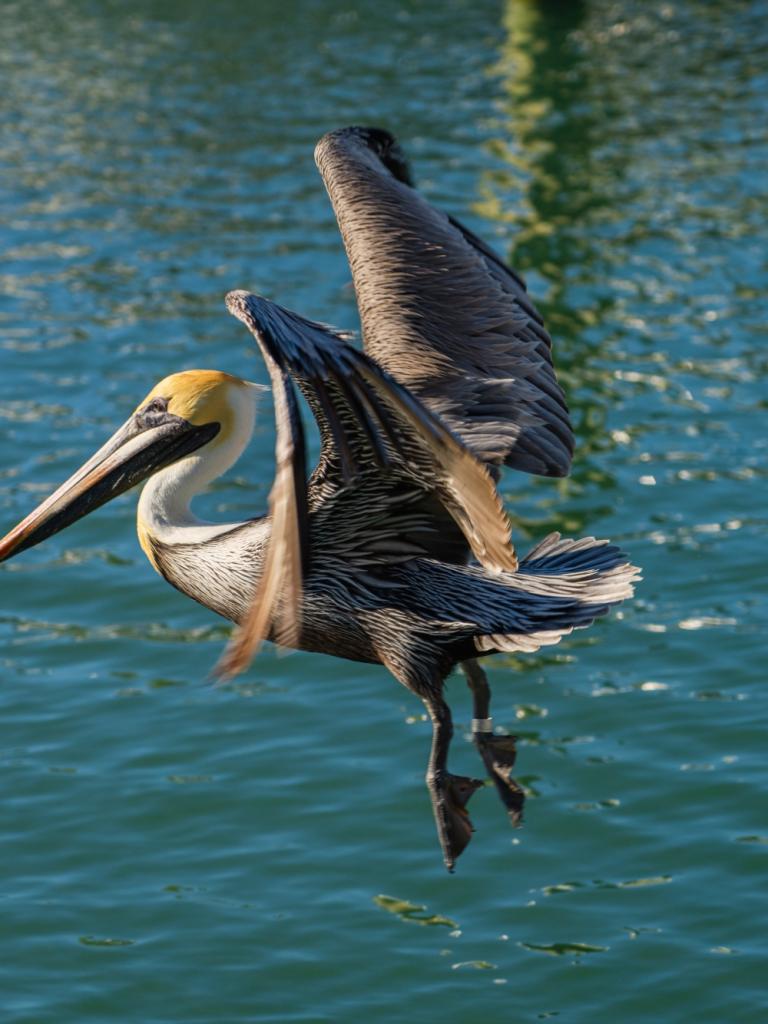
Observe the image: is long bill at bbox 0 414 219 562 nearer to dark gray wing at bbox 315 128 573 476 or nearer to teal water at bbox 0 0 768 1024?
dark gray wing at bbox 315 128 573 476

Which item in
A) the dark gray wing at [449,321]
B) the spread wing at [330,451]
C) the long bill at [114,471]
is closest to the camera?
the spread wing at [330,451]

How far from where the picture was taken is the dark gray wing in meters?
5.97

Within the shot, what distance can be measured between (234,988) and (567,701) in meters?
2.27

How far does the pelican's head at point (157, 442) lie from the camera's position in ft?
19.0

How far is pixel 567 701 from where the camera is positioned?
782 centimetres

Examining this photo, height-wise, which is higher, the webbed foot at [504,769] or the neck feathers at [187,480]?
the neck feathers at [187,480]

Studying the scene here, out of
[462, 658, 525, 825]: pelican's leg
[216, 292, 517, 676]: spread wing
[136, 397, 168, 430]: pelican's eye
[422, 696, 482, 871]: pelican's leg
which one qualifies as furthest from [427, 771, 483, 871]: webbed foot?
[136, 397, 168, 430]: pelican's eye

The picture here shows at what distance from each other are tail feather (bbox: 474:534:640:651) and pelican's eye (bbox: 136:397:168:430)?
1283mm

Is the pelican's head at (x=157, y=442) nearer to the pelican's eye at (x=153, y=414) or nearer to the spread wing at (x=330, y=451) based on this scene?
the pelican's eye at (x=153, y=414)

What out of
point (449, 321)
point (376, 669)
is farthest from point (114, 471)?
point (376, 669)

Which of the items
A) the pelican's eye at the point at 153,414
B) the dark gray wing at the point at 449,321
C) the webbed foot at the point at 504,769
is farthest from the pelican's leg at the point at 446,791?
the pelican's eye at the point at 153,414

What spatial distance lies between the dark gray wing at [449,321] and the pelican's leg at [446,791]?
2.86ft

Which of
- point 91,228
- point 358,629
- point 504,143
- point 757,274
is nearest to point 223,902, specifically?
point 358,629

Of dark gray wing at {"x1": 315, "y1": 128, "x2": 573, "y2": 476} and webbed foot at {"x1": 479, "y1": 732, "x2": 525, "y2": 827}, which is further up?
dark gray wing at {"x1": 315, "y1": 128, "x2": 573, "y2": 476}
